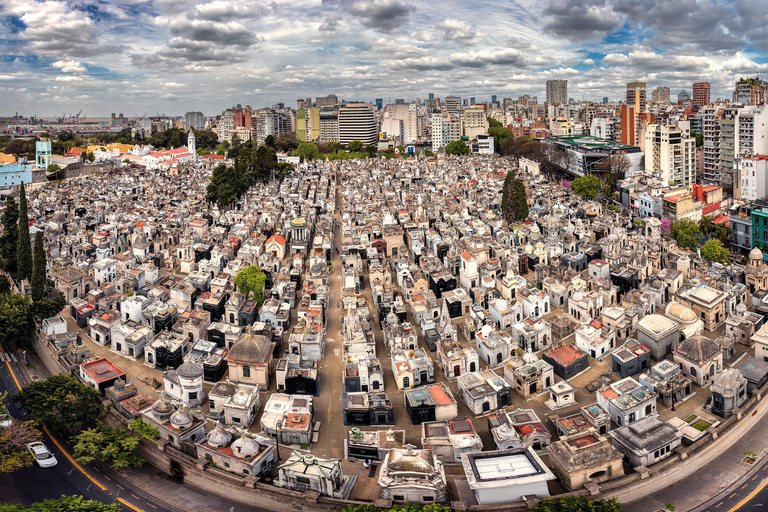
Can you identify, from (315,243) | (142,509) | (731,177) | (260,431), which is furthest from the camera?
(731,177)

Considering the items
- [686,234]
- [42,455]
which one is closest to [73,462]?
[42,455]

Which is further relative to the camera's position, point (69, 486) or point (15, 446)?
point (15, 446)

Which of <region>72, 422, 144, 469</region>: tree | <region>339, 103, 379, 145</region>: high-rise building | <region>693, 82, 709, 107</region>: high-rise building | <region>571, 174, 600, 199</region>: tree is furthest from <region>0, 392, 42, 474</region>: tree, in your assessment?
<region>693, 82, 709, 107</region>: high-rise building

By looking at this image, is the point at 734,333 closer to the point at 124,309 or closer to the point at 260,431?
the point at 260,431

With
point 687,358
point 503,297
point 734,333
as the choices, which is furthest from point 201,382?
point 734,333

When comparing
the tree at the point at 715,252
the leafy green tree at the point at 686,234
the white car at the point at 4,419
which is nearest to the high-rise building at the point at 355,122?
the leafy green tree at the point at 686,234

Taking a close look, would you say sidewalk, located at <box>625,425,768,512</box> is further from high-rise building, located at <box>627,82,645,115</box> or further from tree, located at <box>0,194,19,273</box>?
high-rise building, located at <box>627,82,645,115</box>

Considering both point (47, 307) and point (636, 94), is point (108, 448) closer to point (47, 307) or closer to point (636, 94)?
point (47, 307)
